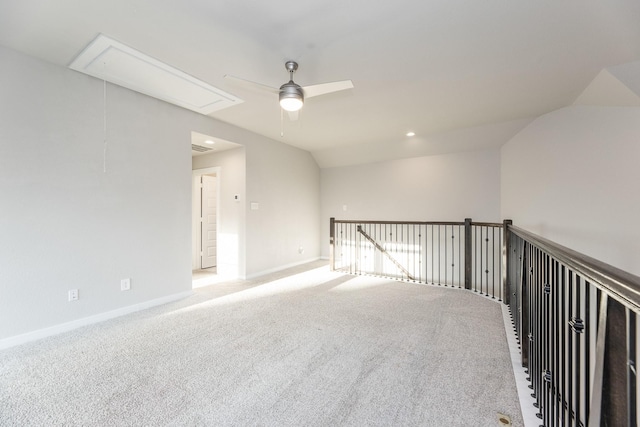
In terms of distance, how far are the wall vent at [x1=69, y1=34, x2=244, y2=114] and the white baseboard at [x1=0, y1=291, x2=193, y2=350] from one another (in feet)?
8.33

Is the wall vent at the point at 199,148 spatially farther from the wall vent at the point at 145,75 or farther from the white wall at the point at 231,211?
the wall vent at the point at 145,75

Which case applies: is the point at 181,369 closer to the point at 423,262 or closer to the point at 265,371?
the point at 265,371

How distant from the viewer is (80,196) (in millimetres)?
2758

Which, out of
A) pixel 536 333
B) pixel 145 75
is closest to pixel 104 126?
pixel 145 75

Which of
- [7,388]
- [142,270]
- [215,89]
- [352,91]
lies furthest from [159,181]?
[352,91]

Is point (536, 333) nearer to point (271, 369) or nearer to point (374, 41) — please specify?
point (271, 369)

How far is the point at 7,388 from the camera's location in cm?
179

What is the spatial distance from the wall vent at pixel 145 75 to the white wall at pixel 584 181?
4.15 m

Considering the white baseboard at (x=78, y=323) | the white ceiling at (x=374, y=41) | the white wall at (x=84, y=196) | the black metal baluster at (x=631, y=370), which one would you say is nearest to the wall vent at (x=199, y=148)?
the white wall at (x=84, y=196)

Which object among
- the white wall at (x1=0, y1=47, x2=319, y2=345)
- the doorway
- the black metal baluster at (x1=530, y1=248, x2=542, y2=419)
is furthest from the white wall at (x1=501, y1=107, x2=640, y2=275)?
the doorway

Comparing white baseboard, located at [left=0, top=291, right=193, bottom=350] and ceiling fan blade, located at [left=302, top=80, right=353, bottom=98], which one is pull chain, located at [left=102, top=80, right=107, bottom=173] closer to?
white baseboard, located at [left=0, top=291, right=193, bottom=350]

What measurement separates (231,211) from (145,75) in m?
2.54

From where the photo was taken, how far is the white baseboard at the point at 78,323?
237 cm

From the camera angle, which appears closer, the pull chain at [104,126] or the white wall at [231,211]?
the pull chain at [104,126]
